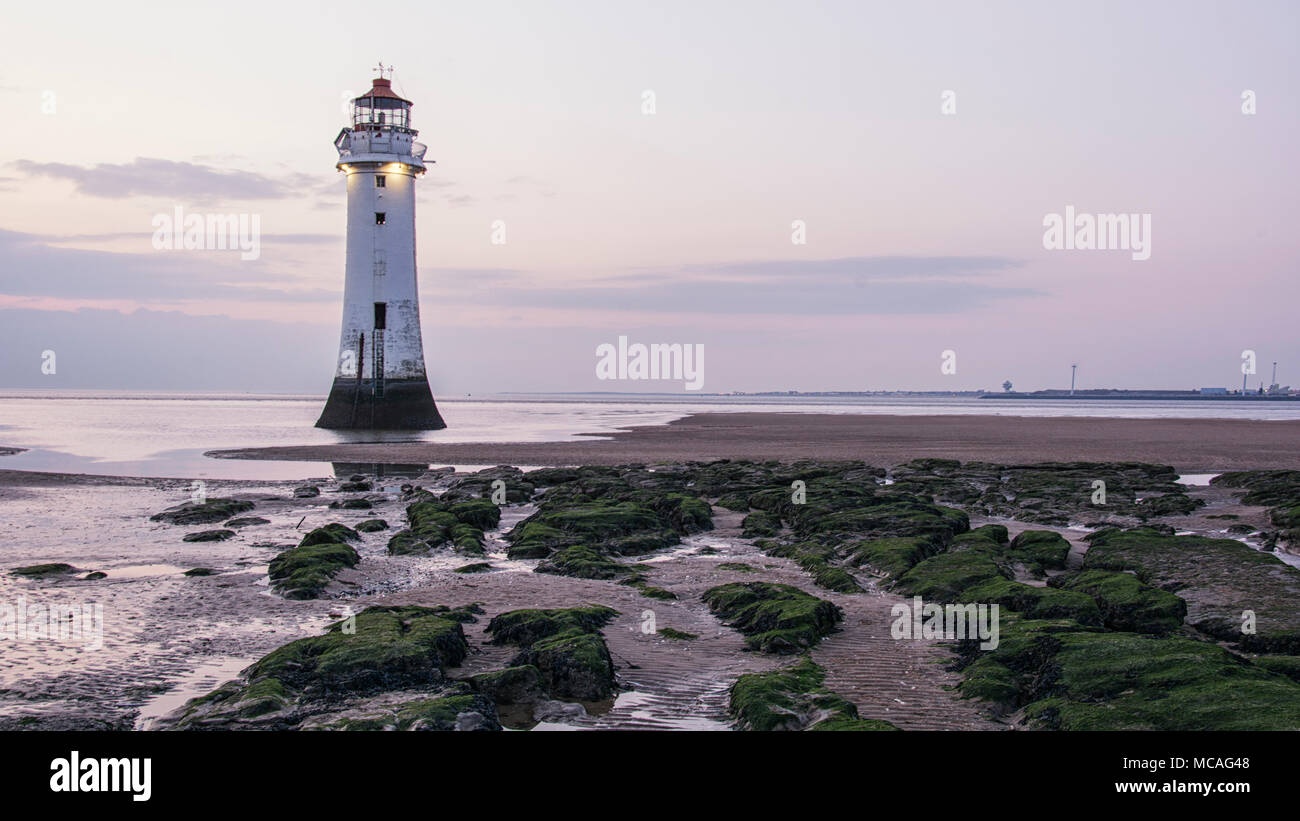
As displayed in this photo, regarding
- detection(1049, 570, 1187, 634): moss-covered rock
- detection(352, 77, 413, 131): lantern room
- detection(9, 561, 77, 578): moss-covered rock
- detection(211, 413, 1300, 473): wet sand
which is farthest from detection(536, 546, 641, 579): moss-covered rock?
detection(352, 77, 413, 131): lantern room

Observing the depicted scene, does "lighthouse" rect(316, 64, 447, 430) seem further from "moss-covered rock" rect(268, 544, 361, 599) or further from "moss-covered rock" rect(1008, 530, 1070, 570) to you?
"moss-covered rock" rect(1008, 530, 1070, 570)

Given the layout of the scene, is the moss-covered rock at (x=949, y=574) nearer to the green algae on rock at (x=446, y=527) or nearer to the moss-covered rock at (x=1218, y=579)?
the moss-covered rock at (x=1218, y=579)

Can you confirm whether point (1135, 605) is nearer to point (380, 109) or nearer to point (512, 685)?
point (512, 685)

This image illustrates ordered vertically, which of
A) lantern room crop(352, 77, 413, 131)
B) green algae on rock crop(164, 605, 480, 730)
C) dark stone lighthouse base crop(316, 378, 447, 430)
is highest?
lantern room crop(352, 77, 413, 131)

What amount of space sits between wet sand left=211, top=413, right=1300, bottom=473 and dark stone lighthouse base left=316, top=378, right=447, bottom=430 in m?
5.96

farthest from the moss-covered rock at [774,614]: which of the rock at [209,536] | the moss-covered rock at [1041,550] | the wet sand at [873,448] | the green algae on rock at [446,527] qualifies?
the wet sand at [873,448]

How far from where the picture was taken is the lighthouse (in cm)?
4538

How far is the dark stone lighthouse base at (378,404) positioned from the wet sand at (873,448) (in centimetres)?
596

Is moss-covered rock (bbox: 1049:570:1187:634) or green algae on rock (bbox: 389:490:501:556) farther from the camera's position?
green algae on rock (bbox: 389:490:501:556)

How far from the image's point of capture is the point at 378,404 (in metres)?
47.1

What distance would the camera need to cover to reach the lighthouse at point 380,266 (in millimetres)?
45375

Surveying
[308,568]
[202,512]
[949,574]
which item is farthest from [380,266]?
[949,574]
